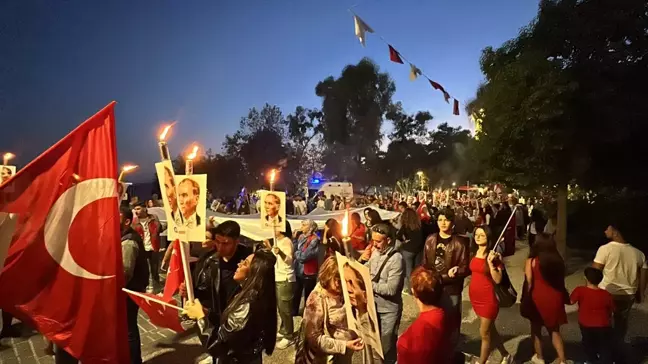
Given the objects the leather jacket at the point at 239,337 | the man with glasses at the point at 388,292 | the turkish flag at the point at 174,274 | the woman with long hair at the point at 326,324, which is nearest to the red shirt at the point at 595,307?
the man with glasses at the point at 388,292

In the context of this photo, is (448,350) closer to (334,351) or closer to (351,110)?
(334,351)

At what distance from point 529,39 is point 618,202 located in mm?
8346

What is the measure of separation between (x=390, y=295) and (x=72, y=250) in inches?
113

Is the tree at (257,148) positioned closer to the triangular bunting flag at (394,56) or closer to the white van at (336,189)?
the white van at (336,189)

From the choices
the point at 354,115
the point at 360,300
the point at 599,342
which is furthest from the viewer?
the point at 354,115

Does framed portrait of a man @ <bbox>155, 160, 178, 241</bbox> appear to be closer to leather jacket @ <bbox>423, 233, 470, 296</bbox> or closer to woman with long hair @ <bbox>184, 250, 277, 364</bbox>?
woman with long hair @ <bbox>184, 250, 277, 364</bbox>

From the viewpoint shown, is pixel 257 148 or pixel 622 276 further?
pixel 257 148

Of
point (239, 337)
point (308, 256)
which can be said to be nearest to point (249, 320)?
point (239, 337)

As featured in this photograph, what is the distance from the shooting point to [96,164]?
3.48 meters

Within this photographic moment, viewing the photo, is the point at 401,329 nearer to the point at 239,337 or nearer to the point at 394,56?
the point at 239,337

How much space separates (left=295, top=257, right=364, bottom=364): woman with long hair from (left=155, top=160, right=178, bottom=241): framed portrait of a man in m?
1.12

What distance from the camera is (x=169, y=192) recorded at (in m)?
3.44

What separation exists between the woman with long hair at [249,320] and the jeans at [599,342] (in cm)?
361

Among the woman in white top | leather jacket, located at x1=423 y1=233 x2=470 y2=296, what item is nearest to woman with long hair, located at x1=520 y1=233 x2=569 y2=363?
leather jacket, located at x1=423 y1=233 x2=470 y2=296
